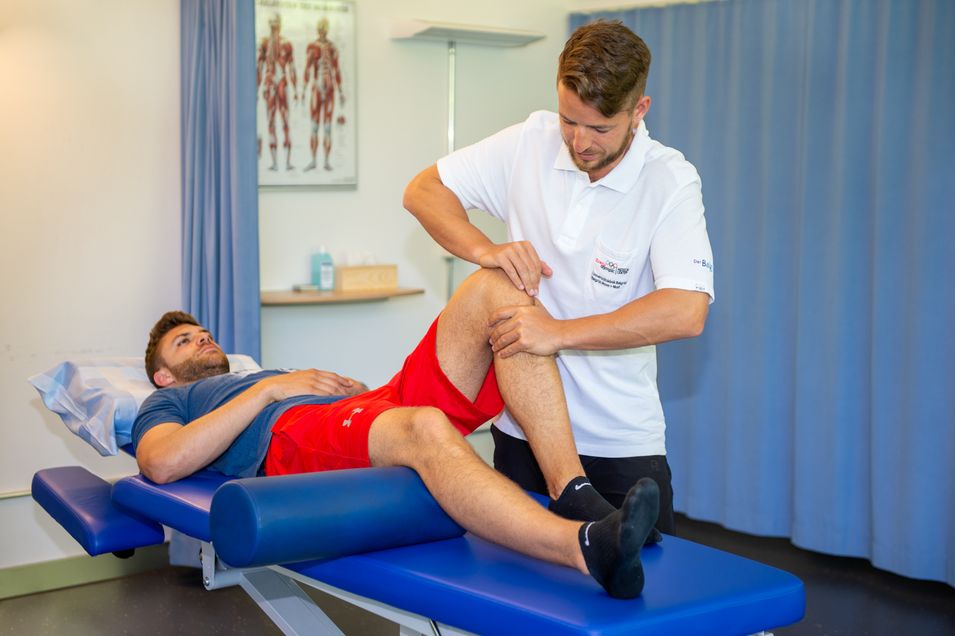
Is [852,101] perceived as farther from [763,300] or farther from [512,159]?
[512,159]

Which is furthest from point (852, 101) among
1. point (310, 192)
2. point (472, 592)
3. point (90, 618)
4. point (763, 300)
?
point (90, 618)

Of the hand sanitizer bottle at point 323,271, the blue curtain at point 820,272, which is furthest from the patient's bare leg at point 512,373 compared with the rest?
the blue curtain at point 820,272

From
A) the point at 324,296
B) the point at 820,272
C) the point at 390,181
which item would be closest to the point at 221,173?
the point at 324,296

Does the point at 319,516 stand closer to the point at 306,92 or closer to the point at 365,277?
the point at 365,277

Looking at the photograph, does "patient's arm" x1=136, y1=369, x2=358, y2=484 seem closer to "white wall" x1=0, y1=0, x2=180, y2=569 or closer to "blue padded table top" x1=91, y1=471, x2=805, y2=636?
"blue padded table top" x1=91, y1=471, x2=805, y2=636

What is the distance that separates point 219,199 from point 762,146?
6.40ft

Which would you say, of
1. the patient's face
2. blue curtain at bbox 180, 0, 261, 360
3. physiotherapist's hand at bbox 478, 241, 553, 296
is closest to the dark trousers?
physiotherapist's hand at bbox 478, 241, 553, 296

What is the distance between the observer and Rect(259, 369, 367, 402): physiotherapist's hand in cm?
221

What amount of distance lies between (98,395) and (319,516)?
3.83ft

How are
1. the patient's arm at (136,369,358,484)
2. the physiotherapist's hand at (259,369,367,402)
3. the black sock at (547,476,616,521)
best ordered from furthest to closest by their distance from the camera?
the physiotherapist's hand at (259,369,367,402)
the patient's arm at (136,369,358,484)
the black sock at (547,476,616,521)

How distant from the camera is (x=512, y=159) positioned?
7.15 feet

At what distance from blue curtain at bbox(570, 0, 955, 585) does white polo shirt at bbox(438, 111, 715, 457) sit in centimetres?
149

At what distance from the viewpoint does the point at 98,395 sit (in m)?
2.51

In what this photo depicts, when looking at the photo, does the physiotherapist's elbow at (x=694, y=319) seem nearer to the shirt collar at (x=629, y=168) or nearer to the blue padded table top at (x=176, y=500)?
the shirt collar at (x=629, y=168)
